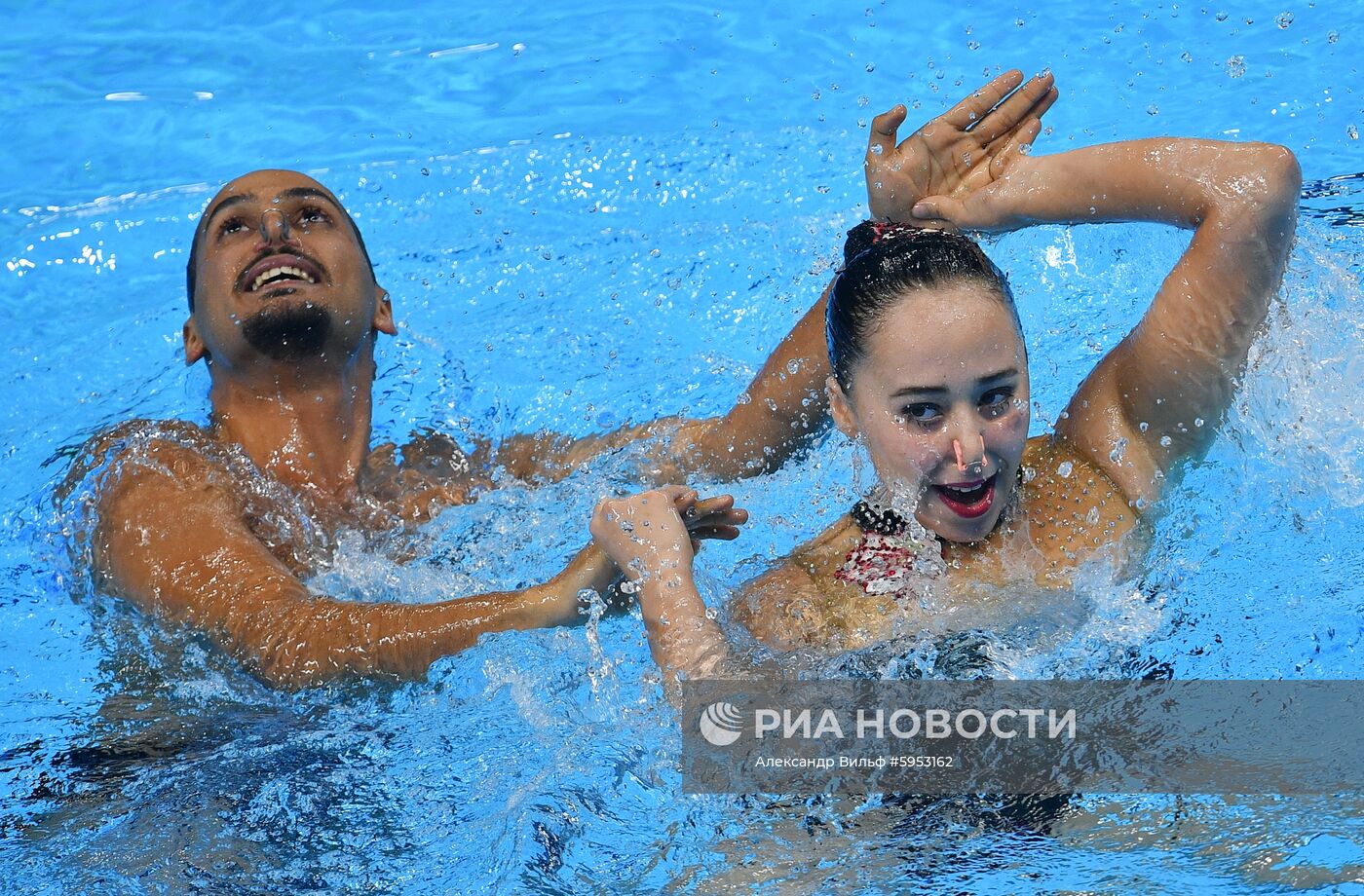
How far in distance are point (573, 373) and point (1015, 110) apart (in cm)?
225

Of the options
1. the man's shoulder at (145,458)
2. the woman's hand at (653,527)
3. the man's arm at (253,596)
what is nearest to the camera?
the woman's hand at (653,527)

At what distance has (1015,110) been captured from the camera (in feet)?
9.80

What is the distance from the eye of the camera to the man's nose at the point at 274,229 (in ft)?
12.9

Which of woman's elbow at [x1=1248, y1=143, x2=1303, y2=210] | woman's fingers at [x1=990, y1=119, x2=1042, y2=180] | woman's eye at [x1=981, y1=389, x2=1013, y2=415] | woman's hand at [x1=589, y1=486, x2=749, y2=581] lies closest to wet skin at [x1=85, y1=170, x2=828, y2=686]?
woman's hand at [x1=589, y1=486, x2=749, y2=581]

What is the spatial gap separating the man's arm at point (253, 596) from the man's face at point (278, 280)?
373 millimetres

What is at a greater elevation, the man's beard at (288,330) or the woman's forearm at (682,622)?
the man's beard at (288,330)

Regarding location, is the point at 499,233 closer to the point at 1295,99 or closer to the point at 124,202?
the point at 124,202

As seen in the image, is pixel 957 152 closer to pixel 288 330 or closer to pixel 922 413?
pixel 922 413

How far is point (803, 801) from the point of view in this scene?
107 inches

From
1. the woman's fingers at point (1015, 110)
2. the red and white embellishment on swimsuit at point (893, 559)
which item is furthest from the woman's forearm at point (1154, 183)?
the red and white embellishment on swimsuit at point (893, 559)

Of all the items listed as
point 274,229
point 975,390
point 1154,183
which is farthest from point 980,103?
point 274,229

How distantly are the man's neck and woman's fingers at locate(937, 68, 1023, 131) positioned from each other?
6.26 feet

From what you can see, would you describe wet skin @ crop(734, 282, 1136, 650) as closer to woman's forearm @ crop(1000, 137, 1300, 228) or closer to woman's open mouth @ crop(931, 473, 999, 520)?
woman's open mouth @ crop(931, 473, 999, 520)

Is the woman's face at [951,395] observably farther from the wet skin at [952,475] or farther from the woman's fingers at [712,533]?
the woman's fingers at [712,533]
